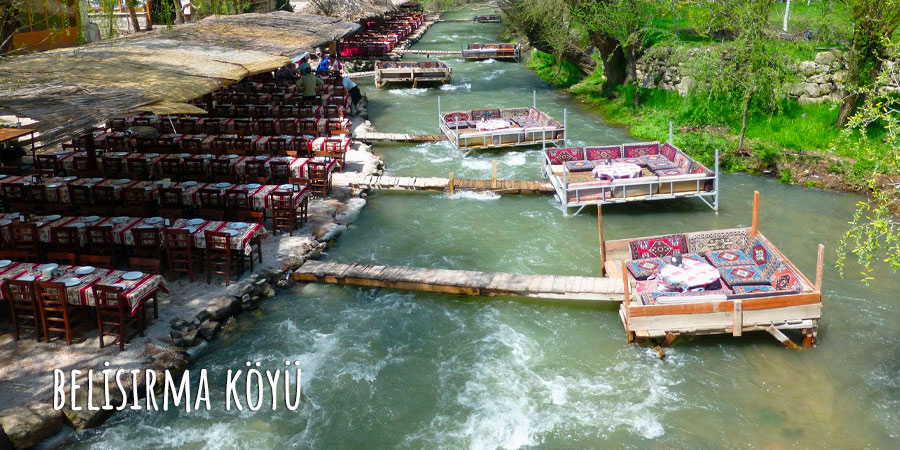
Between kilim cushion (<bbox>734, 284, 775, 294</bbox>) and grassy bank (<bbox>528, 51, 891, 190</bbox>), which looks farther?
grassy bank (<bbox>528, 51, 891, 190</bbox>)

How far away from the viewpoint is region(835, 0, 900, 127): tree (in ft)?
53.8

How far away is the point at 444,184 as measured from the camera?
16594 mm

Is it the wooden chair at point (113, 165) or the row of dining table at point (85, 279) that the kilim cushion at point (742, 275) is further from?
the wooden chair at point (113, 165)

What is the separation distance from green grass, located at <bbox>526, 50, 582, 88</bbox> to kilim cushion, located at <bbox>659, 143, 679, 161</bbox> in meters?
14.3

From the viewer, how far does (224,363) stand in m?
9.73

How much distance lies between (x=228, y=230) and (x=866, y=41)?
16976 mm

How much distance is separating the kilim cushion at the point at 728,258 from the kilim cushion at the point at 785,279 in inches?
25.9

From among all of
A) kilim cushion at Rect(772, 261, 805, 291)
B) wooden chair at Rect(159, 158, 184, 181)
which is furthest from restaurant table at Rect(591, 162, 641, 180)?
wooden chair at Rect(159, 158, 184, 181)

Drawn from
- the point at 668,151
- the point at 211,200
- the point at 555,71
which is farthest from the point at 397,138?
the point at 555,71

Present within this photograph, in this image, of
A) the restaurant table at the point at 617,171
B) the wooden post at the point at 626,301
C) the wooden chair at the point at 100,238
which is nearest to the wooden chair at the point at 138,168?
the wooden chair at the point at 100,238

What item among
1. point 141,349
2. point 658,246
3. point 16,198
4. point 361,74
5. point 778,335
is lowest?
point 778,335

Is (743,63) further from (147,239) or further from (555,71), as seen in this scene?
(147,239)

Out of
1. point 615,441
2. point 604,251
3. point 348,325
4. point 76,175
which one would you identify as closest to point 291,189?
point 348,325

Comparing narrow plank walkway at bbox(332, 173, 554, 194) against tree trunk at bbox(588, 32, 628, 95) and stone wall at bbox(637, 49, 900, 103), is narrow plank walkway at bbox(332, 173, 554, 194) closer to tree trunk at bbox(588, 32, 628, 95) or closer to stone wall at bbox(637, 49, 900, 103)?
stone wall at bbox(637, 49, 900, 103)
